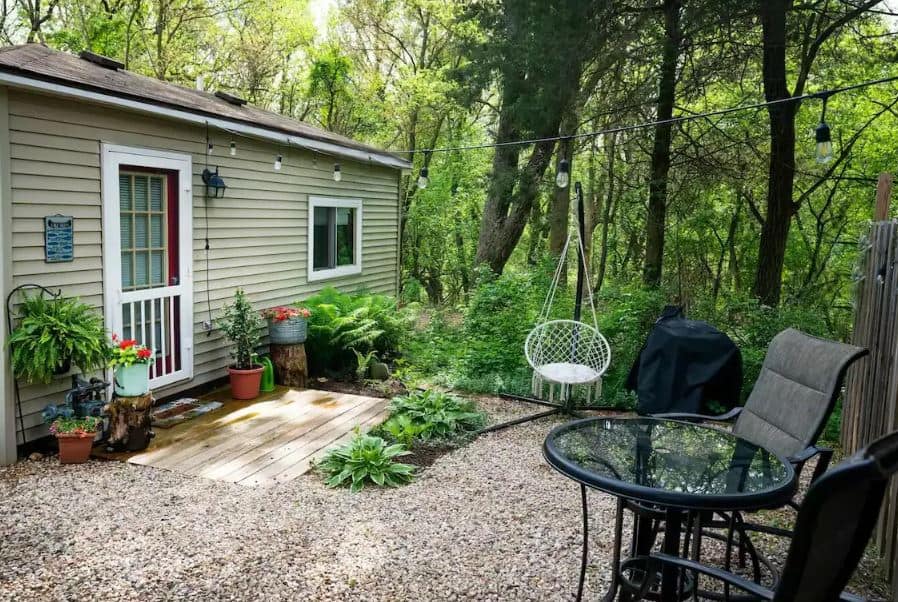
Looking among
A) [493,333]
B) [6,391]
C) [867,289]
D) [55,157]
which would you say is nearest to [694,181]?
[493,333]

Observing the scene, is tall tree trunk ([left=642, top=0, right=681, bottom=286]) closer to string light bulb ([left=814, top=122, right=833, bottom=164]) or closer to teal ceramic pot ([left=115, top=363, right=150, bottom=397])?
string light bulb ([left=814, top=122, right=833, bottom=164])

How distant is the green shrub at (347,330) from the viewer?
275 inches

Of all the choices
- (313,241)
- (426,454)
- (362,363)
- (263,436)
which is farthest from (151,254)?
A: (426,454)

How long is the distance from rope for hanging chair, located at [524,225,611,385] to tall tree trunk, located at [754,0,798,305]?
7.35 feet

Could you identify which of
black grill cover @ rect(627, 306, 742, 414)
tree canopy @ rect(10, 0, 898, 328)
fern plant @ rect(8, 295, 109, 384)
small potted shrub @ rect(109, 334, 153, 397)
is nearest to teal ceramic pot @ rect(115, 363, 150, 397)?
small potted shrub @ rect(109, 334, 153, 397)

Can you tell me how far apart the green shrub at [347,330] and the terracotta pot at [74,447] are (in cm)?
285

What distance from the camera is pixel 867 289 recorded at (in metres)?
4.04

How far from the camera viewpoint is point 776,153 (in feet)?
23.4

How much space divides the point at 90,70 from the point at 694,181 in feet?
21.8

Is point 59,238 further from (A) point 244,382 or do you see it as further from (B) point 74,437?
(A) point 244,382

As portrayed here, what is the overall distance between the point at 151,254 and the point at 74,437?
180 cm

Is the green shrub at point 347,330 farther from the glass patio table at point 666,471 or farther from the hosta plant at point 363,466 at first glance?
the glass patio table at point 666,471

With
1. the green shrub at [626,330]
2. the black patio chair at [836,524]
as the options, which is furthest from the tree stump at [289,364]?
the black patio chair at [836,524]

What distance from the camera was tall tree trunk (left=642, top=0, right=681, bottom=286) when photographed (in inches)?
291
